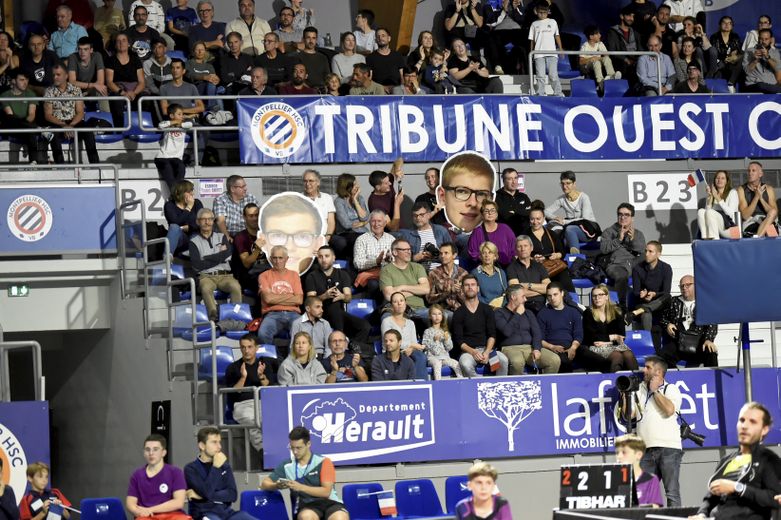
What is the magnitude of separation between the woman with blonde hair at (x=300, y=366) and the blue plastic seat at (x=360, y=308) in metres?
1.70

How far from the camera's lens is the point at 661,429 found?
13773mm

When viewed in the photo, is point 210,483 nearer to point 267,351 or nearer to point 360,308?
point 267,351

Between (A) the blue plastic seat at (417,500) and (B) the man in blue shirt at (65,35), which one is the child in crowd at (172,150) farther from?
(A) the blue plastic seat at (417,500)

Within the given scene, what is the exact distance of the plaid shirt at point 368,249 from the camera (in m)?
16.3

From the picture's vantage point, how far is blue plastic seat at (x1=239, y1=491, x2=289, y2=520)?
39.7 feet

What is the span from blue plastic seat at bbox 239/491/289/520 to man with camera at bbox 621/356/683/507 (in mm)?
3712

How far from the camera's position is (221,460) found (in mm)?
11977

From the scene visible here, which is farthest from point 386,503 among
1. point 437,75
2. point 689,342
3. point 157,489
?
point 437,75

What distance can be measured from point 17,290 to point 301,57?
542 centimetres

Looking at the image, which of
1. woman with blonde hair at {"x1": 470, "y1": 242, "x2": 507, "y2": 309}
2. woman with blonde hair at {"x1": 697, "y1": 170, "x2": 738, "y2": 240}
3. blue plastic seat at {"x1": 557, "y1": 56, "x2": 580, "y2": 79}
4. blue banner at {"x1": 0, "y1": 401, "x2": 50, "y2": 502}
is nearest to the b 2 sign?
woman with blonde hair at {"x1": 697, "y1": 170, "x2": 738, "y2": 240}

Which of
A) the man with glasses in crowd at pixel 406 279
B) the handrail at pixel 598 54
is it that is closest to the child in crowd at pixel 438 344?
the man with glasses in crowd at pixel 406 279

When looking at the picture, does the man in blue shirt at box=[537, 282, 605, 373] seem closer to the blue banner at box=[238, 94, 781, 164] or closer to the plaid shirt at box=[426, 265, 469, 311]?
the plaid shirt at box=[426, 265, 469, 311]

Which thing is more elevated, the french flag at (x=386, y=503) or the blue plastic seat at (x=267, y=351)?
the blue plastic seat at (x=267, y=351)

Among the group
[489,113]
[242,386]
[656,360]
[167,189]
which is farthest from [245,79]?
[656,360]
